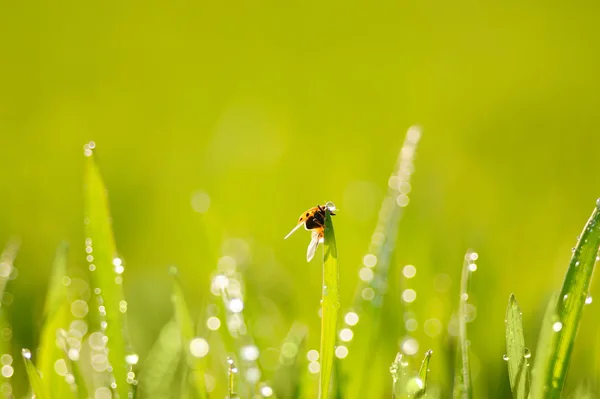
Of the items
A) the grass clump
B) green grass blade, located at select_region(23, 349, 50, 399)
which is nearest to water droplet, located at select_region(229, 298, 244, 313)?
the grass clump

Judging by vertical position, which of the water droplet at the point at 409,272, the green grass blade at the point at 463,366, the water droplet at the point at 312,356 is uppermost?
the water droplet at the point at 409,272

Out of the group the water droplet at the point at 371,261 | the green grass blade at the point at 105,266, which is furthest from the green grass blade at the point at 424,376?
the green grass blade at the point at 105,266

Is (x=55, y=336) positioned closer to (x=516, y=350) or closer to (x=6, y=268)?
(x=6, y=268)

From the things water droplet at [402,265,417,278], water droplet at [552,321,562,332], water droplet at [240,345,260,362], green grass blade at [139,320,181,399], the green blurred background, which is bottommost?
green grass blade at [139,320,181,399]

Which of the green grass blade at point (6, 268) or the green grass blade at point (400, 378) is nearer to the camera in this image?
the green grass blade at point (400, 378)

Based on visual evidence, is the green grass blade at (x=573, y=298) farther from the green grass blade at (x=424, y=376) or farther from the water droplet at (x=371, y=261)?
the water droplet at (x=371, y=261)

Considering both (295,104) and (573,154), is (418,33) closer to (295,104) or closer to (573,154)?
(295,104)

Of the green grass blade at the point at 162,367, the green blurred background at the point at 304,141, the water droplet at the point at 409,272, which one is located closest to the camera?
the green grass blade at the point at 162,367

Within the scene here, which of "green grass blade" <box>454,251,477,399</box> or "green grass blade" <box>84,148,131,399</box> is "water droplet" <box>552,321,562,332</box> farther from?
"green grass blade" <box>84,148,131,399</box>
